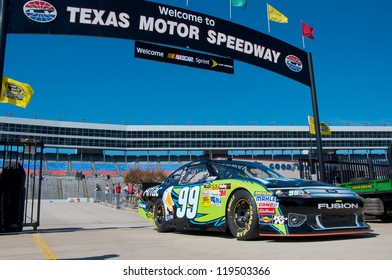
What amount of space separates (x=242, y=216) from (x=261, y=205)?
20.6 inches

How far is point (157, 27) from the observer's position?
10.9m

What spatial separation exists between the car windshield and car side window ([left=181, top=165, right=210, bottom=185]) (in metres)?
0.23

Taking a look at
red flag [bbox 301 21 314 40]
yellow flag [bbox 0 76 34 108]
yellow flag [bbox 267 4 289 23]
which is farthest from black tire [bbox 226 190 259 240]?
red flag [bbox 301 21 314 40]

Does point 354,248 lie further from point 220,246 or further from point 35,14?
point 35,14

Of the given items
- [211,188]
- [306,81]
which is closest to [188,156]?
[306,81]

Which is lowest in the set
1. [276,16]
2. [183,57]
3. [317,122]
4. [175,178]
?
[175,178]

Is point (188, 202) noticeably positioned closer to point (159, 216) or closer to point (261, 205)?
point (159, 216)

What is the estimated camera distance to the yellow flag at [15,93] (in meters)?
8.52

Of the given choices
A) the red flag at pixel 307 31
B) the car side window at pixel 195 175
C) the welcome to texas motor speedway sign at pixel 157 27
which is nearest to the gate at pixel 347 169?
the welcome to texas motor speedway sign at pixel 157 27

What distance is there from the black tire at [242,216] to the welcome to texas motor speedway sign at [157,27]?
6507 mm

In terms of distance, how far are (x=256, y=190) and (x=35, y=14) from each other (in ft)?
24.1

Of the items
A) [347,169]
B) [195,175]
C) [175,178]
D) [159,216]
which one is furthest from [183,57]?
[347,169]

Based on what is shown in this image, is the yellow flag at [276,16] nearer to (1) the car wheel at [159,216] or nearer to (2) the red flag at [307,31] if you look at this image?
(2) the red flag at [307,31]

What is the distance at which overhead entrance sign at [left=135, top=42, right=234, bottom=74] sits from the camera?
10.8m
